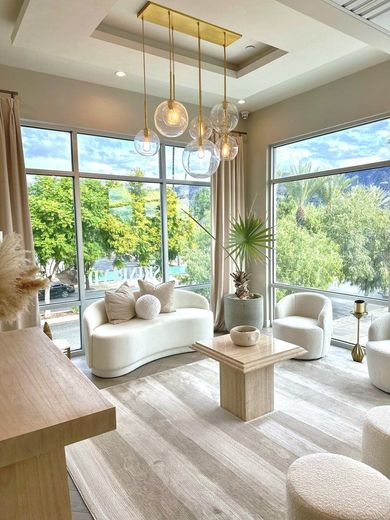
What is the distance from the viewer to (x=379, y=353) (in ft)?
10.9

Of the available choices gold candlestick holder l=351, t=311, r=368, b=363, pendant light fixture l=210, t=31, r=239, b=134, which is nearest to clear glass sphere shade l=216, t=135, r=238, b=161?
pendant light fixture l=210, t=31, r=239, b=134

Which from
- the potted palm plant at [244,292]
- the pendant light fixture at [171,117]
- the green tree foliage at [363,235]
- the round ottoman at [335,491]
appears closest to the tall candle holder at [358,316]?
the green tree foliage at [363,235]

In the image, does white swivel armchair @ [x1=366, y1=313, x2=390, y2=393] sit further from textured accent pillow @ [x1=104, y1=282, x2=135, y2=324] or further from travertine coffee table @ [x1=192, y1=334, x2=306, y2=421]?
textured accent pillow @ [x1=104, y1=282, x2=135, y2=324]

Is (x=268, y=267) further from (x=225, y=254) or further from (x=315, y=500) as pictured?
(x=315, y=500)

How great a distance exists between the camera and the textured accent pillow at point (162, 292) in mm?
4609

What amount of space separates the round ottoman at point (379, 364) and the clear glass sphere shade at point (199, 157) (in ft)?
7.52

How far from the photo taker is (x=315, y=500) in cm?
150

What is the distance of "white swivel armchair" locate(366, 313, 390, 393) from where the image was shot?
10.8 ft

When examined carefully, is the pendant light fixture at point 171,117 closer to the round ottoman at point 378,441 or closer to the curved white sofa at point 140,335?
the curved white sofa at point 140,335

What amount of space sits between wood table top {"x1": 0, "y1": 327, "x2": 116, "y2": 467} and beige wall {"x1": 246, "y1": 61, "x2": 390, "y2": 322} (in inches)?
167

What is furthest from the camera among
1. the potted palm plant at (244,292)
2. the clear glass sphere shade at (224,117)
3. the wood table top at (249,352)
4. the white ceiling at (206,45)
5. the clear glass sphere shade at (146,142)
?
the potted palm plant at (244,292)

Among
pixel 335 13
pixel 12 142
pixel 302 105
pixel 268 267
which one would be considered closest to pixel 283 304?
pixel 268 267

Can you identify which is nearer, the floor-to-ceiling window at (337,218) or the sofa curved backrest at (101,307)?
the sofa curved backrest at (101,307)

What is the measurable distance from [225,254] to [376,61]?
300cm
